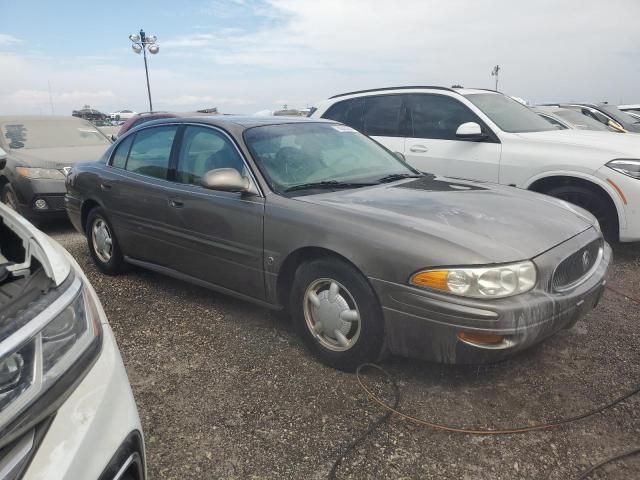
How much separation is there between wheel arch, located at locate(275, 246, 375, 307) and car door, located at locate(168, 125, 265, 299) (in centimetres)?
14

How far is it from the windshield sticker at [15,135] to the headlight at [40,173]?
93 cm

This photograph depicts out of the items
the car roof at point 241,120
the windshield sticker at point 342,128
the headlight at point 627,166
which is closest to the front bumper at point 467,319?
the car roof at point 241,120

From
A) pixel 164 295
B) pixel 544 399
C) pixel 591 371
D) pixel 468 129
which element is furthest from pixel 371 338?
pixel 468 129

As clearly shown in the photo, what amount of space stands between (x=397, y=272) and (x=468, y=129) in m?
3.25

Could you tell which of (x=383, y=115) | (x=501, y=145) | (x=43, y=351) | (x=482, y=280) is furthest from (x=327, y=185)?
(x=383, y=115)

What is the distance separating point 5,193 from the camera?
6879mm

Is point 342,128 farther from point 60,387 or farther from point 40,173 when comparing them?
point 40,173

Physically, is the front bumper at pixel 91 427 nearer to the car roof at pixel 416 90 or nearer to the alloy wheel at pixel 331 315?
the alloy wheel at pixel 331 315

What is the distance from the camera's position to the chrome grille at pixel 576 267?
8.88 ft

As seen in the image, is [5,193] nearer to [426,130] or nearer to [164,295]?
[164,295]

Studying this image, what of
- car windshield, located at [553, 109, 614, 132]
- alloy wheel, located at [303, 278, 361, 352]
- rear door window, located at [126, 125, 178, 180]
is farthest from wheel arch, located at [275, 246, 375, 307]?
car windshield, located at [553, 109, 614, 132]

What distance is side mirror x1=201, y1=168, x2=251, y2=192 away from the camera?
10.5 ft

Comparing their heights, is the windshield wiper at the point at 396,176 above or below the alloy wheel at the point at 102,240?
above

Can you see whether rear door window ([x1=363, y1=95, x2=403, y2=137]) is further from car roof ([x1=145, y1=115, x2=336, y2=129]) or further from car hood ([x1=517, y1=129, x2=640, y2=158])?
car roof ([x1=145, y1=115, x2=336, y2=129])
